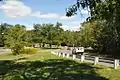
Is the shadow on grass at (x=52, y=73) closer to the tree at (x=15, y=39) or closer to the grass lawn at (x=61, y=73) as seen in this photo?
the grass lawn at (x=61, y=73)

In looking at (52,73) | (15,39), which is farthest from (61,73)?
(15,39)

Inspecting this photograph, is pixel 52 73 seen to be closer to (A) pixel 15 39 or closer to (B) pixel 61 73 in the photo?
(B) pixel 61 73

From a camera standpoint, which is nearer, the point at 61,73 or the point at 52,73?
the point at 52,73

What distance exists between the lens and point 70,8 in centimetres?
1252

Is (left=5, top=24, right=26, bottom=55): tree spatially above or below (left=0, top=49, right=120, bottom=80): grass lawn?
above

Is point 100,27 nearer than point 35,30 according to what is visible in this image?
Yes

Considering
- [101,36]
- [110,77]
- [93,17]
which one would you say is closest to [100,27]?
[101,36]

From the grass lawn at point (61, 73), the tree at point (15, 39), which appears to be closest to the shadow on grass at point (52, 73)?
the grass lawn at point (61, 73)

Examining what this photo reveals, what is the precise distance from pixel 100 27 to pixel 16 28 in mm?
21014

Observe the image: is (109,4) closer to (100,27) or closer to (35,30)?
(100,27)

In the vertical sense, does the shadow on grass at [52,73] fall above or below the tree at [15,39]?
below

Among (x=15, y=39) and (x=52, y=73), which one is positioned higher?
(x=15, y=39)

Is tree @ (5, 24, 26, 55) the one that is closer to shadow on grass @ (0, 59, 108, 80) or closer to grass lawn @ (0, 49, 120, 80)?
grass lawn @ (0, 49, 120, 80)

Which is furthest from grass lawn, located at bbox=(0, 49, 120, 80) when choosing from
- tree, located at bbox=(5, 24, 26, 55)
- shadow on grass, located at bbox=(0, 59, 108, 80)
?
tree, located at bbox=(5, 24, 26, 55)
